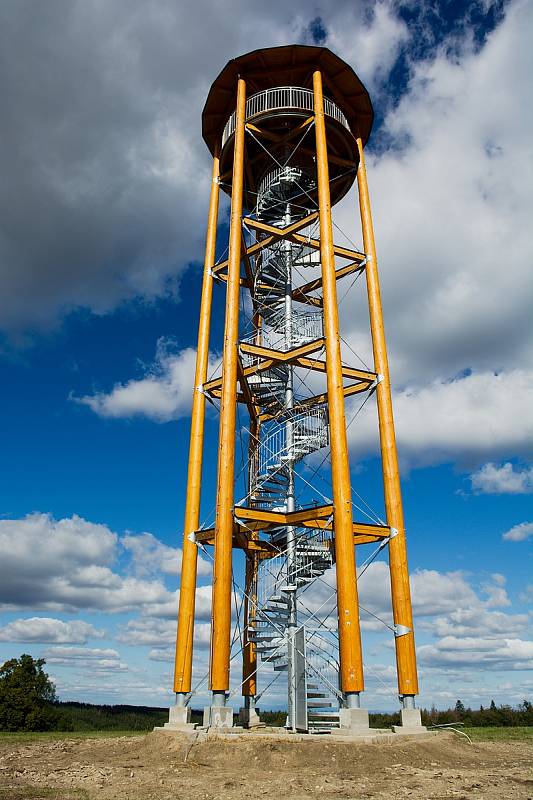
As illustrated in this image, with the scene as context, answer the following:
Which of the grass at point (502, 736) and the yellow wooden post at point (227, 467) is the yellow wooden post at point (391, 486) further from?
the yellow wooden post at point (227, 467)

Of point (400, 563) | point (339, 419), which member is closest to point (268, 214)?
point (339, 419)

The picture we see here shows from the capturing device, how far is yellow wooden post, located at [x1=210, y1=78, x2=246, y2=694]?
15086mm

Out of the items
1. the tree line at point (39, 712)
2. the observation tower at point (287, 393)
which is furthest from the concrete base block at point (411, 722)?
the tree line at point (39, 712)

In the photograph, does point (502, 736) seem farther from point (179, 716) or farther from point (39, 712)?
point (39, 712)

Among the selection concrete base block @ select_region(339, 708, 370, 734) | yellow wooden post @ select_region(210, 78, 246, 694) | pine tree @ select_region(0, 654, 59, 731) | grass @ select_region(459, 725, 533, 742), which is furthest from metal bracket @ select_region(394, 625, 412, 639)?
pine tree @ select_region(0, 654, 59, 731)

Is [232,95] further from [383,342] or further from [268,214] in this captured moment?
[383,342]

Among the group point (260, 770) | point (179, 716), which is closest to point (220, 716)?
point (179, 716)

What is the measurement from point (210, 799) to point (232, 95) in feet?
72.8

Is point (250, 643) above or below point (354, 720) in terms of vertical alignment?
above

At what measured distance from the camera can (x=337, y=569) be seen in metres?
15.4

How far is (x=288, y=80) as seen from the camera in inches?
882

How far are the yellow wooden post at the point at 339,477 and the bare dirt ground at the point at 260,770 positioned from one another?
7.02 ft

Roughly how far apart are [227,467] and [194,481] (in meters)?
2.69

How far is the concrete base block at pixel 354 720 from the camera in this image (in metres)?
14.0
